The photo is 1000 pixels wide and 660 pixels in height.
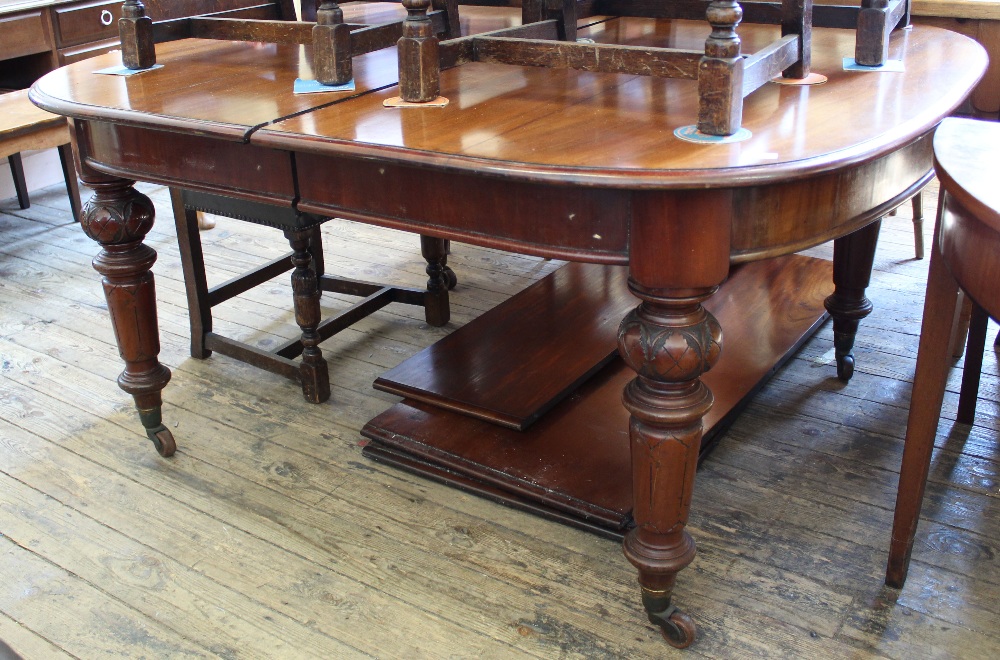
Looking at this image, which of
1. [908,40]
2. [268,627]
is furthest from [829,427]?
[268,627]

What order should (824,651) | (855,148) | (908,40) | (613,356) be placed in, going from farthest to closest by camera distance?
(613,356) → (908,40) → (824,651) → (855,148)

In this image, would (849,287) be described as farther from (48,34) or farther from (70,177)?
(48,34)

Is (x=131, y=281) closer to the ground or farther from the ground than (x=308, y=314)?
farther from the ground

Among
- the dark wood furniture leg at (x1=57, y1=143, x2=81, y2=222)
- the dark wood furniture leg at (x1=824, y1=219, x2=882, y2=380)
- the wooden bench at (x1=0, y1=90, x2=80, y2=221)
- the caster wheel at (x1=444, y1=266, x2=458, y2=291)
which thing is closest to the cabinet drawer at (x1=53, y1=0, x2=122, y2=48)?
the wooden bench at (x1=0, y1=90, x2=80, y2=221)

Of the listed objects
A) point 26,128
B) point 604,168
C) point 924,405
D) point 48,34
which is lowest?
point 924,405

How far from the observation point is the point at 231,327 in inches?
116

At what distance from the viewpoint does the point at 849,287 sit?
240 cm

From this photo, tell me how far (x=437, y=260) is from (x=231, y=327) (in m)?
0.68

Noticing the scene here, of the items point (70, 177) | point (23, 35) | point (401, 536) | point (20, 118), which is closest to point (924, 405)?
point (401, 536)

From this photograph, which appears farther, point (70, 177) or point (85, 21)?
point (85, 21)

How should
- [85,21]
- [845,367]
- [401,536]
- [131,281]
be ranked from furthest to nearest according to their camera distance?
[85,21] → [845,367] → [131,281] → [401,536]

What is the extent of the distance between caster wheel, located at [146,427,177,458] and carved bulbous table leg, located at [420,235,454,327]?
91 centimetres

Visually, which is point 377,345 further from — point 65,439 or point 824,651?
point 824,651

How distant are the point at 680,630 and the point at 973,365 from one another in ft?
3.50
